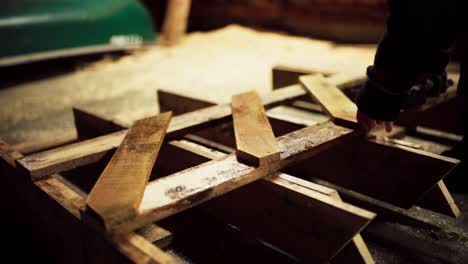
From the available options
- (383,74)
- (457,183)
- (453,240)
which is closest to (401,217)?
(453,240)

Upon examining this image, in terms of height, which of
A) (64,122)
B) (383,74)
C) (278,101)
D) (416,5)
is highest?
(416,5)

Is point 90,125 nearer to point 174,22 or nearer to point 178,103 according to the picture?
point 178,103

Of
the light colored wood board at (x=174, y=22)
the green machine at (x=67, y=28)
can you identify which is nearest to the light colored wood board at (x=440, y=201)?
the green machine at (x=67, y=28)

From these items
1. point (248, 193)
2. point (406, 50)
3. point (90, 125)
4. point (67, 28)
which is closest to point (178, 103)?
point (90, 125)

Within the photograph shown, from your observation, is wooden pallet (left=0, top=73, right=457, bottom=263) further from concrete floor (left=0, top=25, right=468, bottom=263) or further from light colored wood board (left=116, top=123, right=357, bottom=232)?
concrete floor (left=0, top=25, right=468, bottom=263)

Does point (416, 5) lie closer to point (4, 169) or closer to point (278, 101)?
point (278, 101)

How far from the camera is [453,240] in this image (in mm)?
1634

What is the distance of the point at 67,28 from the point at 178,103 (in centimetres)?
323

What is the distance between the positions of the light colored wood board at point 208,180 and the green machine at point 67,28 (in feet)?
14.4

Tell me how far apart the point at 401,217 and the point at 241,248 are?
0.69 meters

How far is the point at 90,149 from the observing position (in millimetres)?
1756

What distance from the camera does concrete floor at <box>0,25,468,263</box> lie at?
3.55 metres

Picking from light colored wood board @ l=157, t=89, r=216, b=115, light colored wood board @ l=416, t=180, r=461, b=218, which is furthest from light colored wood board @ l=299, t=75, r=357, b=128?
light colored wood board @ l=157, t=89, r=216, b=115

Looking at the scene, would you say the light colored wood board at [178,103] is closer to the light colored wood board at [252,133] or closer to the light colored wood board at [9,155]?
the light colored wood board at [252,133]
